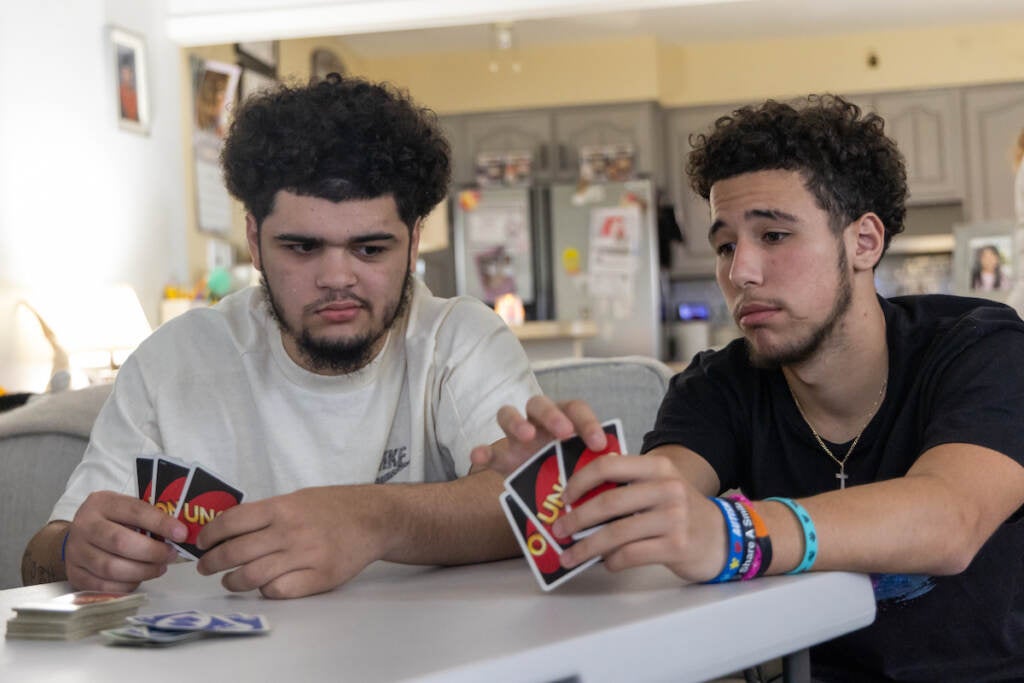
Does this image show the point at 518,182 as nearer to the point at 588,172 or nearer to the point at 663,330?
the point at 588,172

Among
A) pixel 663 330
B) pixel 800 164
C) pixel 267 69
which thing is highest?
pixel 267 69

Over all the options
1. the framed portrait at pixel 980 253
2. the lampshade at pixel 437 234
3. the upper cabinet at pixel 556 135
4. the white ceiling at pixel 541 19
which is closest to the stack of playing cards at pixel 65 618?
the framed portrait at pixel 980 253

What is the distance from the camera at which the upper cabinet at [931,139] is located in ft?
25.6

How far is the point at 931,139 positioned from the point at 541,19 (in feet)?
8.46

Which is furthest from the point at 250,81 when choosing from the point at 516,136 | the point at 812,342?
the point at 812,342

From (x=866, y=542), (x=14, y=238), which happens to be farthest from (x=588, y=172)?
(x=866, y=542)

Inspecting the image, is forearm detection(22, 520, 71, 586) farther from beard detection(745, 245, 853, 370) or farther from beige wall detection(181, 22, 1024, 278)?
beige wall detection(181, 22, 1024, 278)

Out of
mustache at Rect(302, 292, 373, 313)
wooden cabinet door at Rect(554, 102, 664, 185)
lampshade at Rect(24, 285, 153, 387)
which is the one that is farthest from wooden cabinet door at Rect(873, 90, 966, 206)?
mustache at Rect(302, 292, 373, 313)

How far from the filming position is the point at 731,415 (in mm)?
1506

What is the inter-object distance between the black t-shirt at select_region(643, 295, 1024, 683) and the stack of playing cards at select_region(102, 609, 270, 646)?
0.65 m

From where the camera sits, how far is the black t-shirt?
4.16 feet

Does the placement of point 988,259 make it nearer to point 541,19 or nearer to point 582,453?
point 582,453

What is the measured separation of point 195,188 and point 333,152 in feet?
14.1

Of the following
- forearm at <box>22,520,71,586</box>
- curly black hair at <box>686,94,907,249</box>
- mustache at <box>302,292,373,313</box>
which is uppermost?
curly black hair at <box>686,94,907,249</box>
